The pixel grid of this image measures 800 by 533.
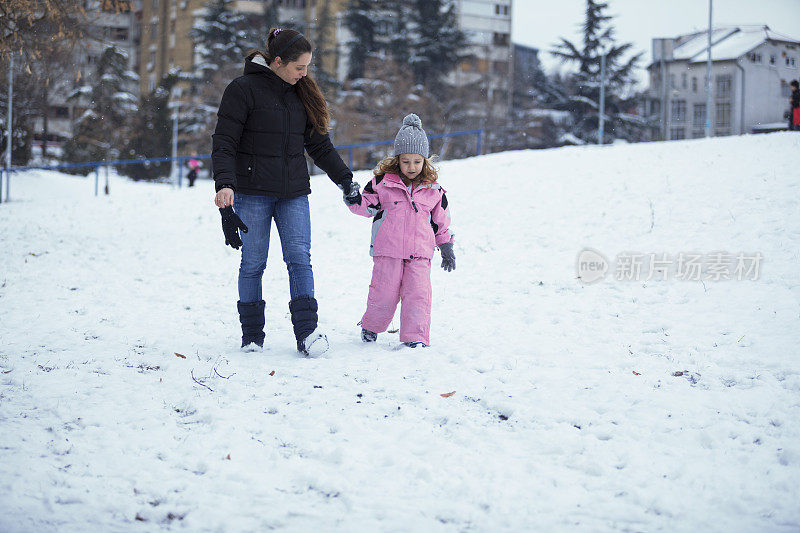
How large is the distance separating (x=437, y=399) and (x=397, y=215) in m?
1.52

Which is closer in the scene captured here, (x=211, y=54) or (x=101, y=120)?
(x=101, y=120)

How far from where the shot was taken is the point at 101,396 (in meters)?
3.60

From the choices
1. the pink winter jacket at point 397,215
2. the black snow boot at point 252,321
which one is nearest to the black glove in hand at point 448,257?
the pink winter jacket at point 397,215

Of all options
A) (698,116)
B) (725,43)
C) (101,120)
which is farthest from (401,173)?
(698,116)

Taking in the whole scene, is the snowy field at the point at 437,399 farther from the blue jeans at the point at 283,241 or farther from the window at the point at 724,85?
the window at the point at 724,85

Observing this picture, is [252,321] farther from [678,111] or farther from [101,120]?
[678,111]

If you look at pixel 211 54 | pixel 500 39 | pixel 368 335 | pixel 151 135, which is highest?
pixel 500 39

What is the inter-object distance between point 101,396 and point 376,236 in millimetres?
2077

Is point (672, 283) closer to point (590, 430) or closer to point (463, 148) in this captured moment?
point (590, 430)

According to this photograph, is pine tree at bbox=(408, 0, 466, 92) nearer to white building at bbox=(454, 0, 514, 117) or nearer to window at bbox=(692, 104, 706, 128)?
white building at bbox=(454, 0, 514, 117)

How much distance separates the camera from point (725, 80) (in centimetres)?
5000

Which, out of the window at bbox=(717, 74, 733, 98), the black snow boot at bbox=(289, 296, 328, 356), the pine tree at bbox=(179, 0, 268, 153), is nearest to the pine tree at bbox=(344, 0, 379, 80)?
the pine tree at bbox=(179, 0, 268, 153)

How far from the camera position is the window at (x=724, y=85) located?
49250 mm

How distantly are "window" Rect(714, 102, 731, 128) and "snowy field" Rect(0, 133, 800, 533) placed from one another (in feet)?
159
